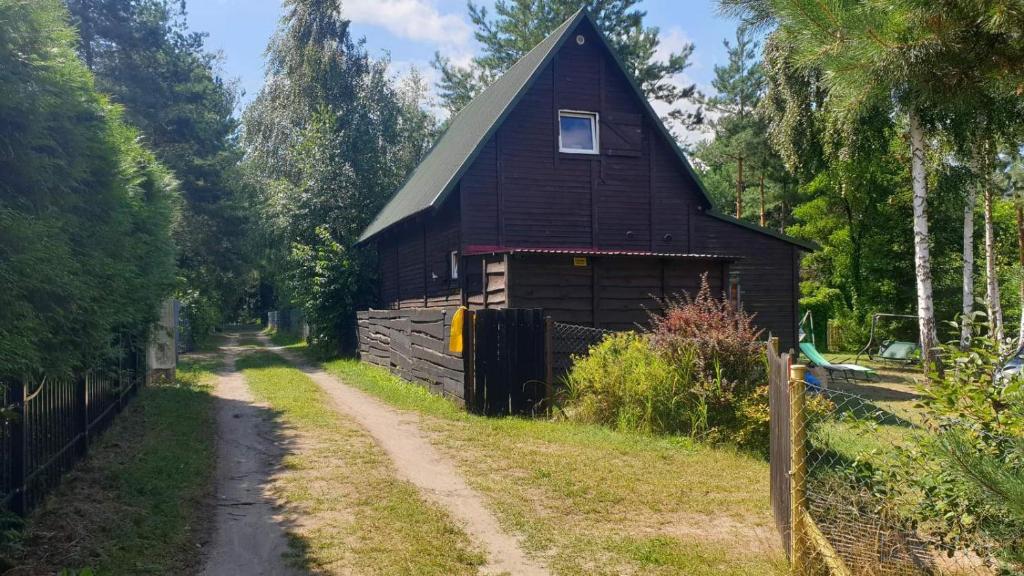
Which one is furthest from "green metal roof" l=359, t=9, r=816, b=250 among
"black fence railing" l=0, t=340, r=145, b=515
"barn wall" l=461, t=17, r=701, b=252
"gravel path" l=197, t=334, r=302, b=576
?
"black fence railing" l=0, t=340, r=145, b=515

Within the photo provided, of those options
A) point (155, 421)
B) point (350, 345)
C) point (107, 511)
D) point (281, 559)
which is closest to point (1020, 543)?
point (281, 559)

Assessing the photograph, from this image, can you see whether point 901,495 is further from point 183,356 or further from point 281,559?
point 183,356

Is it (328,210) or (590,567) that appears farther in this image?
(328,210)

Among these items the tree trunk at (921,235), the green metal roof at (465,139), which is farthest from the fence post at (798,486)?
the tree trunk at (921,235)

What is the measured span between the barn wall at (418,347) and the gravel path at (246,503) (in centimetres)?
288

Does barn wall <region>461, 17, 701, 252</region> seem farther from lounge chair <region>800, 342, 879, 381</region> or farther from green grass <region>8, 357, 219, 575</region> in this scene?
green grass <region>8, 357, 219, 575</region>

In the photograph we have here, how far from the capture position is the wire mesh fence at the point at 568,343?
37.1 ft

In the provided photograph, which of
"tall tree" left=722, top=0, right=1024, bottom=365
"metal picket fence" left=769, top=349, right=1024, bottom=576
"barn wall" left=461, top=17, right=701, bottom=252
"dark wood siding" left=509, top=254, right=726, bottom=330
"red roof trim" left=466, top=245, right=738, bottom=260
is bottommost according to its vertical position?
Answer: "metal picket fence" left=769, top=349, right=1024, bottom=576

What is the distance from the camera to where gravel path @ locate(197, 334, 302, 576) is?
17.4 feet

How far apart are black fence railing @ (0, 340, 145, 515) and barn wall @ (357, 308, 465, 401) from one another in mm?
4928

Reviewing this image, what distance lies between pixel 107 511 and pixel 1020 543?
258 inches

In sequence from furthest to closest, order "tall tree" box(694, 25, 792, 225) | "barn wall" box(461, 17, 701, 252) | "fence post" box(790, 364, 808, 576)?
"tall tree" box(694, 25, 792, 225) → "barn wall" box(461, 17, 701, 252) → "fence post" box(790, 364, 808, 576)

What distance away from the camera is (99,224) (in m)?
7.38

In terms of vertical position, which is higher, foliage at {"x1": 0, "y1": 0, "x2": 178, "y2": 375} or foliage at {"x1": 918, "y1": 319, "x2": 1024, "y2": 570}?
foliage at {"x1": 0, "y1": 0, "x2": 178, "y2": 375}
